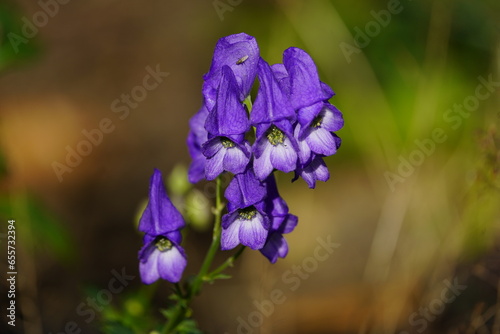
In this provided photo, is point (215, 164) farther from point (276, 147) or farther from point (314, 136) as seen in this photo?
point (314, 136)

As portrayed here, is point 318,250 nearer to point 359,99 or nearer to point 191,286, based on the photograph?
point 359,99

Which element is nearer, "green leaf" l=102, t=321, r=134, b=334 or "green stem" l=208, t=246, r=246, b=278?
"green stem" l=208, t=246, r=246, b=278

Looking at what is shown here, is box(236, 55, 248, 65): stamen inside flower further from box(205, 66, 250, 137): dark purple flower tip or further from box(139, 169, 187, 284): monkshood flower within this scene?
box(139, 169, 187, 284): monkshood flower

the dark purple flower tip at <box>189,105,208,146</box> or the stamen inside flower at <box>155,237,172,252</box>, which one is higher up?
the dark purple flower tip at <box>189,105,208,146</box>

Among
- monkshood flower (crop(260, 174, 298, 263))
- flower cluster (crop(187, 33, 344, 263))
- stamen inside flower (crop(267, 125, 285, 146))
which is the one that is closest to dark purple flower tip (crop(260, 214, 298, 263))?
monkshood flower (crop(260, 174, 298, 263))

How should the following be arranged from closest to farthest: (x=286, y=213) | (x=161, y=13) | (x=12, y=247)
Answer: (x=286, y=213) < (x=12, y=247) < (x=161, y=13)

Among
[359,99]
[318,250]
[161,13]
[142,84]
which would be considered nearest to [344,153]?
[359,99]

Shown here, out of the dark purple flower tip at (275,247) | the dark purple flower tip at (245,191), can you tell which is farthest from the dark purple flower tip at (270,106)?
the dark purple flower tip at (275,247)
